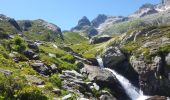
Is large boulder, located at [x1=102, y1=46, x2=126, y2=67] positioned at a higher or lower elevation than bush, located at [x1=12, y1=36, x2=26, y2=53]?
lower

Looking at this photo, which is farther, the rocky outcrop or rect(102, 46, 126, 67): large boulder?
the rocky outcrop

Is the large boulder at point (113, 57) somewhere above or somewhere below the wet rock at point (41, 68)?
below

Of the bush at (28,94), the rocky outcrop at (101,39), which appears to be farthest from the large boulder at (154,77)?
the rocky outcrop at (101,39)

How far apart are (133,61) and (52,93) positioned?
179 feet

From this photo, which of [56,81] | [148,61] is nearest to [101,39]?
[148,61]

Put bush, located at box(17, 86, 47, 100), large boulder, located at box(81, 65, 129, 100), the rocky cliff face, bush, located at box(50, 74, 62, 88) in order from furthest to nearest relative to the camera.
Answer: the rocky cliff face < large boulder, located at box(81, 65, 129, 100) < bush, located at box(50, 74, 62, 88) < bush, located at box(17, 86, 47, 100)

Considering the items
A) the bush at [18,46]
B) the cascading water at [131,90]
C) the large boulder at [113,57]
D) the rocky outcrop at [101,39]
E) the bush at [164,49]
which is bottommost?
the cascading water at [131,90]

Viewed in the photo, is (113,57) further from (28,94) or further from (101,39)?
(101,39)

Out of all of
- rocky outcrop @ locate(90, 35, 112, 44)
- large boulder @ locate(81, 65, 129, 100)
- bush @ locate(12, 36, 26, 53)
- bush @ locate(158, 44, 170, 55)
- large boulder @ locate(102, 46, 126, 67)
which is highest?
bush @ locate(12, 36, 26, 53)

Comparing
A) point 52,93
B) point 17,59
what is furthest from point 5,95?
point 17,59

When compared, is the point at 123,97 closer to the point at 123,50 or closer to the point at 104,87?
the point at 104,87

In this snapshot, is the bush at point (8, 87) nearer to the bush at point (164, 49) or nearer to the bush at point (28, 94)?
the bush at point (28, 94)

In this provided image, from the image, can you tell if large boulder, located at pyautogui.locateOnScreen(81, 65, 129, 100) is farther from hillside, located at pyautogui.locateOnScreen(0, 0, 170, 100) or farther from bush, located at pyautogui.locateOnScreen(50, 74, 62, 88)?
bush, located at pyautogui.locateOnScreen(50, 74, 62, 88)

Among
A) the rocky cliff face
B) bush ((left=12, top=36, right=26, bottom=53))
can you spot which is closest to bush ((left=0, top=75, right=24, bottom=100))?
bush ((left=12, top=36, right=26, bottom=53))
